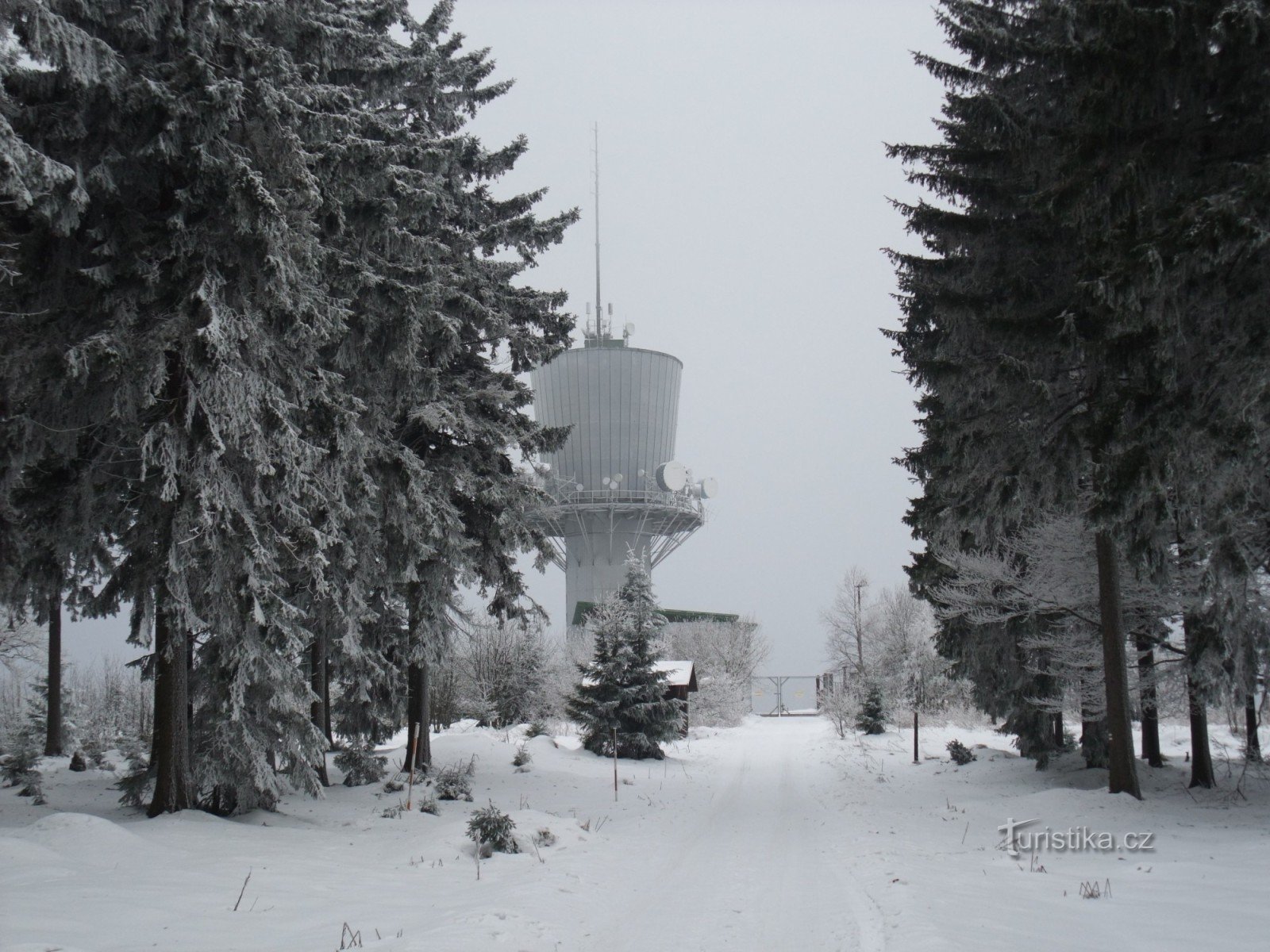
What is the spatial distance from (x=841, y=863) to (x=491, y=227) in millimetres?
12619

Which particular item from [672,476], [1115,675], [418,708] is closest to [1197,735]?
[1115,675]

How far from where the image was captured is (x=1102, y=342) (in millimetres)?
9289

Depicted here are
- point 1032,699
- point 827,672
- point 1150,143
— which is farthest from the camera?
point 827,672

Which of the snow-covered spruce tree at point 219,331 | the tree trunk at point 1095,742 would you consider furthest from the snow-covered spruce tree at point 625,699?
the snow-covered spruce tree at point 219,331

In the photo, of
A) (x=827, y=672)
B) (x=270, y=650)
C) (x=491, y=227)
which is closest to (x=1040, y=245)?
(x=491, y=227)

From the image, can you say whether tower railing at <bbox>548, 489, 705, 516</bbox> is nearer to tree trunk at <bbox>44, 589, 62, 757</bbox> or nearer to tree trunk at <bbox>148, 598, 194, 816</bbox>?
tree trunk at <bbox>44, 589, 62, 757</bbox>

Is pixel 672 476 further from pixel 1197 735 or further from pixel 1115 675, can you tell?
pixel 1115 675

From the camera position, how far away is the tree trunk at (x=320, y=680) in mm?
14133

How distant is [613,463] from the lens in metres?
51.8

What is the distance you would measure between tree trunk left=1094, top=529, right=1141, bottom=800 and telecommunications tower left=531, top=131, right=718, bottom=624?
3905cm

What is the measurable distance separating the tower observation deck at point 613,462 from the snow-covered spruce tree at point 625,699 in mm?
26893

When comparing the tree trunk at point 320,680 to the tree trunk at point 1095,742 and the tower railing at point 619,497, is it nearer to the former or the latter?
the tree trunk at point 1095,742

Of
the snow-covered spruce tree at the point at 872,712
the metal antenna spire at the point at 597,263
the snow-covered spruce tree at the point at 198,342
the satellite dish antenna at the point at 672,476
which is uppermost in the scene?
the metal antenna spire at the point at 597,263

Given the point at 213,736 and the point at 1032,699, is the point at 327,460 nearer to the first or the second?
the point at 213,736
